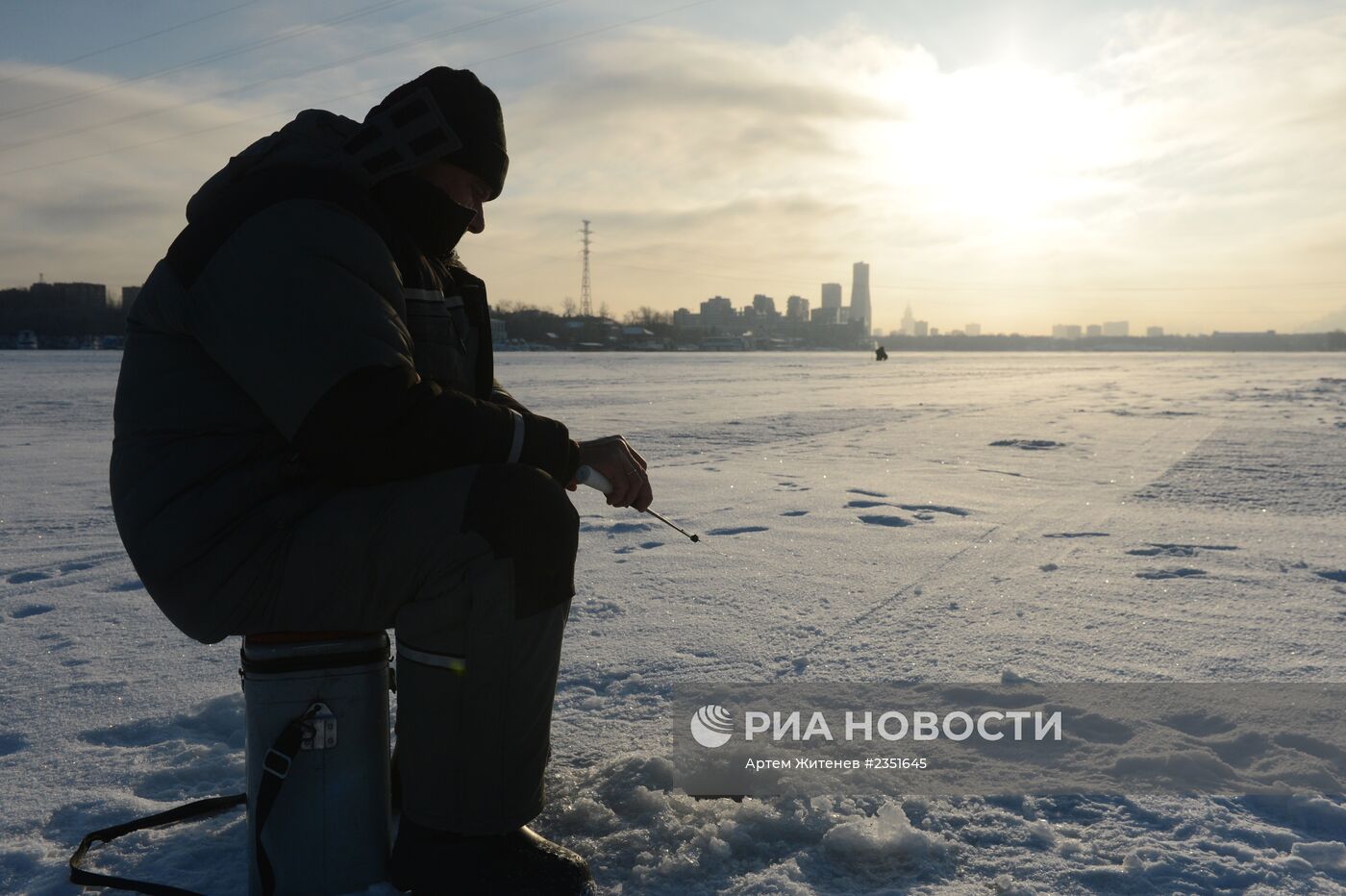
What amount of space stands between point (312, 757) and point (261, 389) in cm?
65

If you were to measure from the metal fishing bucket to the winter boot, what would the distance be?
4.1 inches

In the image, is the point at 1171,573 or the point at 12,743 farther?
the point at 1171,573

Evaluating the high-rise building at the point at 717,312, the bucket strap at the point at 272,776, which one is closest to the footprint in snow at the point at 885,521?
the bucket strap at the point at 272,776

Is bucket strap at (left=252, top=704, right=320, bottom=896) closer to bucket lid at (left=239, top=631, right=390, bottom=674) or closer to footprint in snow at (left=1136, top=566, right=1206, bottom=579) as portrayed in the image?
bucket lid at (left=239, top=631, right=390, bottom=674)

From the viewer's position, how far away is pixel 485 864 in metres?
1.54

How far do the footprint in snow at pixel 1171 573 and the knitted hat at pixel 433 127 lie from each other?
10.8 feet

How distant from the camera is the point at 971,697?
2.46 metres

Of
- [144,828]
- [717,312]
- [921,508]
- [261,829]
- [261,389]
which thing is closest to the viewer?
[261,389]

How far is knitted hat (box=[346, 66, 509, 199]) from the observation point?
1.65 meters

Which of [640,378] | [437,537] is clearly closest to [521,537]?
[437,537]

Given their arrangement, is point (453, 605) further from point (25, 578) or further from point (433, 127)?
point (25, 578)

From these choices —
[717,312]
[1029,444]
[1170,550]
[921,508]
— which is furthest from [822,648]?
[717,312]

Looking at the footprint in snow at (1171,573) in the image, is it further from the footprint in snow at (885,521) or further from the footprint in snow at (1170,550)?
the footprint in snow at (885,521)

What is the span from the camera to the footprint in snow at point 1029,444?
29.0 feet
